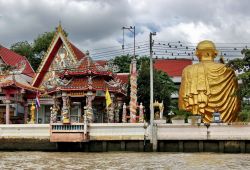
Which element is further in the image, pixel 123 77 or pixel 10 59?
pixel 10 59

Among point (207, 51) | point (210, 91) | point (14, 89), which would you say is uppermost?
point (207, 51)

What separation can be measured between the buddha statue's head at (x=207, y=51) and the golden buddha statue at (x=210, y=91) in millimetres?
1542

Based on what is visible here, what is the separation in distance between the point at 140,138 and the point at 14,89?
12.1 metres

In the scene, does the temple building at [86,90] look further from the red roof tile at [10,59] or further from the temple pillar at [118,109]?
the red roof tile at [10,59]

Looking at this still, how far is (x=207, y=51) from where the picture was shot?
34469mm

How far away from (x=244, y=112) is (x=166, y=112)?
31.0 feet

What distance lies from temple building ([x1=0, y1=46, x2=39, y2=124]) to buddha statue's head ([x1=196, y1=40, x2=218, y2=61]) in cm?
1254

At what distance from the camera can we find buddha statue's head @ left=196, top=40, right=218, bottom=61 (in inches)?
1357

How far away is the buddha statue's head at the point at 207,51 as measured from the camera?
113 feet

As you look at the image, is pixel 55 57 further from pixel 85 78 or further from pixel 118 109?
pixel 118 109

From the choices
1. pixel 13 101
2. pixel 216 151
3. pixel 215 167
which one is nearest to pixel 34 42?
pixel 13 101

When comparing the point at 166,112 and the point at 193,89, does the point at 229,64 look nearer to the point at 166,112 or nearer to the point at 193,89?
the point at 193,89

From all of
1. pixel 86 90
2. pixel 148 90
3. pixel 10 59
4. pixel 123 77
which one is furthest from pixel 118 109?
pixel 10 59

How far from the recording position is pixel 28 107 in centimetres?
3862
